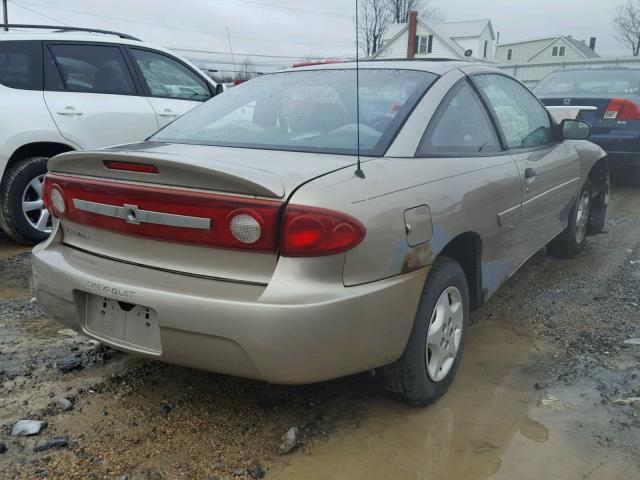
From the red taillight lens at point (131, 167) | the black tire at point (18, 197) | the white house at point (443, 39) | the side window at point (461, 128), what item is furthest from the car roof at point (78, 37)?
the white house at point (443, 39)

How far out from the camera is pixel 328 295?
207 centimetres

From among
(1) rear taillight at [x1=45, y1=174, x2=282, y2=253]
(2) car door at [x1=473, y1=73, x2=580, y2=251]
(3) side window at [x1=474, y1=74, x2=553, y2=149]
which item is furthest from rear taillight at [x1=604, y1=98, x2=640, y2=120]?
(1) rear taillight at [x1=45, y1=174, x2=282, y2=253]

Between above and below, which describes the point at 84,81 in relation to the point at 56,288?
above

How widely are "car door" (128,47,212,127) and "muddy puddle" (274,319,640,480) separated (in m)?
3.98

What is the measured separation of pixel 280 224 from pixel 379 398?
115 cm

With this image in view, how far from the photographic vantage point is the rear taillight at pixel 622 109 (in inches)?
287

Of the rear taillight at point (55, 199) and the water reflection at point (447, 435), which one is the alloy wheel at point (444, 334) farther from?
the rear taillight at point (55, 199)

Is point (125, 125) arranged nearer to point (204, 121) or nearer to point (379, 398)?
point (204, 121)

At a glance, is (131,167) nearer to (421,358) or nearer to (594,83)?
(421,358)

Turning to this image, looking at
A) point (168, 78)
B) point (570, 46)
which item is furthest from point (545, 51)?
point (168, 78)

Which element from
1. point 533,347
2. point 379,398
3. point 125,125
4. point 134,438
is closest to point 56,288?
point 134,438

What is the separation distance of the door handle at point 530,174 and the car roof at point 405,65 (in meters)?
0.70

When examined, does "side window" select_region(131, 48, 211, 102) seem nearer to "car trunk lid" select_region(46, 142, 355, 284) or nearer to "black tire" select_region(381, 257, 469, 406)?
"car trunk lid" select_region(46, 142, 355, 284)

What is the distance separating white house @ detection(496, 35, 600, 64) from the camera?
49.7 meters
